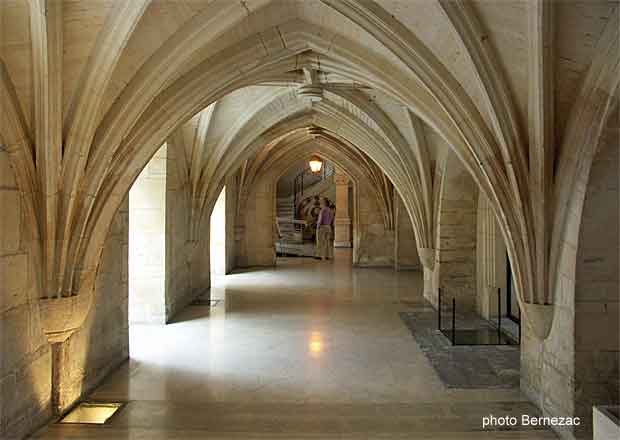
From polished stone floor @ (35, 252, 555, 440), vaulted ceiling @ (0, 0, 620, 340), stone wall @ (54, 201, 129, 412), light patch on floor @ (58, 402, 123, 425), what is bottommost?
light patch on floor @ (58, 402, 123, 425)

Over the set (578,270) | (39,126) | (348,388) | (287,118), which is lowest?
(348,388)

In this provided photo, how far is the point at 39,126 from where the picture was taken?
125 inches

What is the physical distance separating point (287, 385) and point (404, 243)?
822 cm

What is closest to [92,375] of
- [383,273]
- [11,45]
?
[11,45]

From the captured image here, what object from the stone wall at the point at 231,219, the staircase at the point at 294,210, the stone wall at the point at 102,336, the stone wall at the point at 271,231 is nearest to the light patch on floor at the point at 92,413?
the stone wall at the point at 102,336

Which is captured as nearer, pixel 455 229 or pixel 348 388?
pixel 348 388

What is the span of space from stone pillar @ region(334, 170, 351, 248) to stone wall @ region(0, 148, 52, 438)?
12.3 meters

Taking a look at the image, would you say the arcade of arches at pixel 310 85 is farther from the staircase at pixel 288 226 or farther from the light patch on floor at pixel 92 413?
the staircase at pixel 288 226

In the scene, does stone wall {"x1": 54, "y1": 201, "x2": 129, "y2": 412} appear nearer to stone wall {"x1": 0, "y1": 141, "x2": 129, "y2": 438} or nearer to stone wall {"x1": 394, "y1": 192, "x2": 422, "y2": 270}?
stone wall {"x1": 0, "y1": 141, "x2": 129, "y2": 438}

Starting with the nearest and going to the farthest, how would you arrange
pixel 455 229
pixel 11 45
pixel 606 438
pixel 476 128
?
1. pixel 606 438
2. pixel 11 45
3. pixel 476 128
4. pixel 455 229

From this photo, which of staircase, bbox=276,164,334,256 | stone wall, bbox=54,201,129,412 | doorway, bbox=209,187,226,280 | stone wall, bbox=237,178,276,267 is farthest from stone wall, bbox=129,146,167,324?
staircase, bbox=276,164,334,256

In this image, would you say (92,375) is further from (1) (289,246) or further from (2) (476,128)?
(1) (289,246)

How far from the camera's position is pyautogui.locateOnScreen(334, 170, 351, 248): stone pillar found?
1541 centimetres

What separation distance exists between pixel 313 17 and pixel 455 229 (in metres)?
4.09
